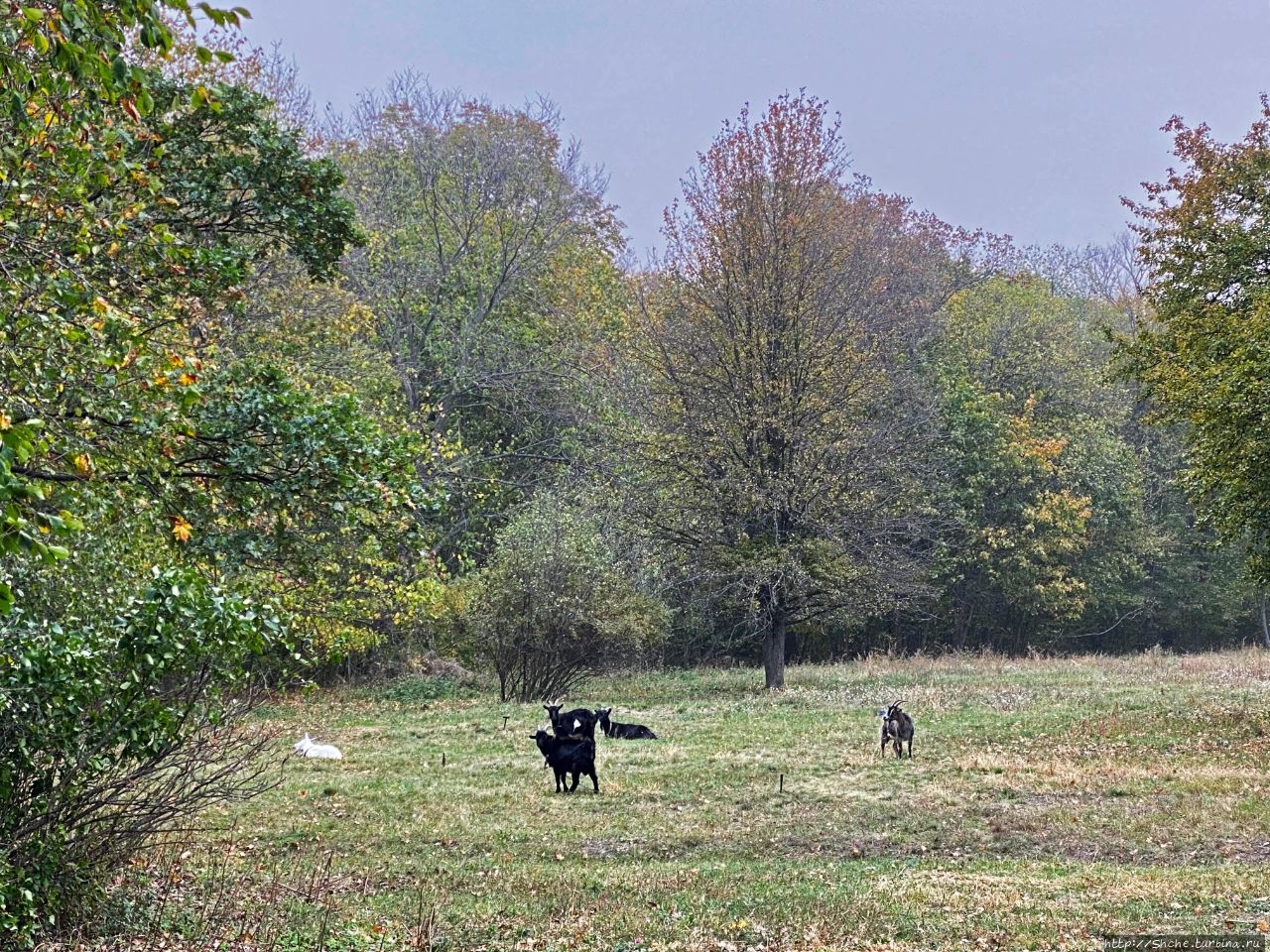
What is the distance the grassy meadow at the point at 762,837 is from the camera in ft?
24.7

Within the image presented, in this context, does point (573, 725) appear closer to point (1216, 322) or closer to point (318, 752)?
point (318, 752)

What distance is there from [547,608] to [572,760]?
13.2 m

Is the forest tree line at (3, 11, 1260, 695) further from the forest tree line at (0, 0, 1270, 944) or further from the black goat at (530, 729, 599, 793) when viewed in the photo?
the black goat at (530, 729, 599, 793)

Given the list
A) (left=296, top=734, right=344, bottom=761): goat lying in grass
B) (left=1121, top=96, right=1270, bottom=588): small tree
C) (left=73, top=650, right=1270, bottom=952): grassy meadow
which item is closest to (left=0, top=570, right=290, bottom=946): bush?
(left=73, top=650, right=1270, bottom=952): grassy meadow

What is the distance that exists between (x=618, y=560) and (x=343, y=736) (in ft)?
38.5

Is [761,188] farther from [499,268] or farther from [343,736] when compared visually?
[343,736]

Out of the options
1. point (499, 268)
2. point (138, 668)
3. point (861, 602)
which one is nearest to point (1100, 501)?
point (861, 602)

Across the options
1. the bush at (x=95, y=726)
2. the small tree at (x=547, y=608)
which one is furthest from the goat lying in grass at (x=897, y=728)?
the small tree at (x=547, y=608)

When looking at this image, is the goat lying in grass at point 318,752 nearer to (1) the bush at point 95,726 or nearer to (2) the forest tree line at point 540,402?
(2) the forest tree line at point 540,402

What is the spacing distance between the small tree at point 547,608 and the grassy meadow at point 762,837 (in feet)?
17.0

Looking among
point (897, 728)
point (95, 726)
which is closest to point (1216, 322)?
point (897, 728)

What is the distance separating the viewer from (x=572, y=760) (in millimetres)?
13391

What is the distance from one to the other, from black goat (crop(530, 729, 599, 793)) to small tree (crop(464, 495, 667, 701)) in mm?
12685

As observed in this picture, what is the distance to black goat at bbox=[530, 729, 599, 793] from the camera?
13.4 m
